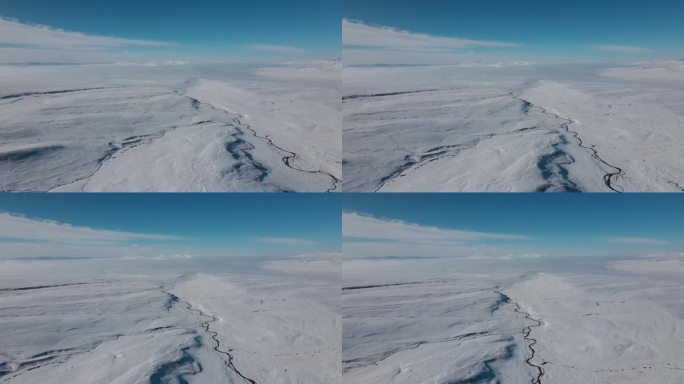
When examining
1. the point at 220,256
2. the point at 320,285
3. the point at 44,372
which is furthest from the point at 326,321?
the point at 44,372

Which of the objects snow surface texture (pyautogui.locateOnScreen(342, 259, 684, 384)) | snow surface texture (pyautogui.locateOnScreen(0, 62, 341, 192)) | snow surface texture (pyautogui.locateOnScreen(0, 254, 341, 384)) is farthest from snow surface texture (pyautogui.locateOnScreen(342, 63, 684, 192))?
snow surface texture (pyautogui.locateOnScreen(0, 254, 341, 384))

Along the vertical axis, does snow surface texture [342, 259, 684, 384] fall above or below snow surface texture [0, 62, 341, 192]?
below

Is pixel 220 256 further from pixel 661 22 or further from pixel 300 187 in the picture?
pixel 661 22

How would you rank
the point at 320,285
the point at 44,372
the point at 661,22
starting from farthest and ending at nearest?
the point at 661,22 < the point at 320,285 < the point at 44,372

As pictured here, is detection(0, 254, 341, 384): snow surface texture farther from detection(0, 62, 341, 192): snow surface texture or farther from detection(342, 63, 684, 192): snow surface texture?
detection(342, 63, 684, 192): snow surface texture

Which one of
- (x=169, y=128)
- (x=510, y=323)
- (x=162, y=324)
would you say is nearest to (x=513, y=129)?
(x=510, y=323)

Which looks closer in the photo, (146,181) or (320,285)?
(146,181)

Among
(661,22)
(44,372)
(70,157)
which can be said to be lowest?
(44,372)

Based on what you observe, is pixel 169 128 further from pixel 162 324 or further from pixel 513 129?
pixel 513 129
